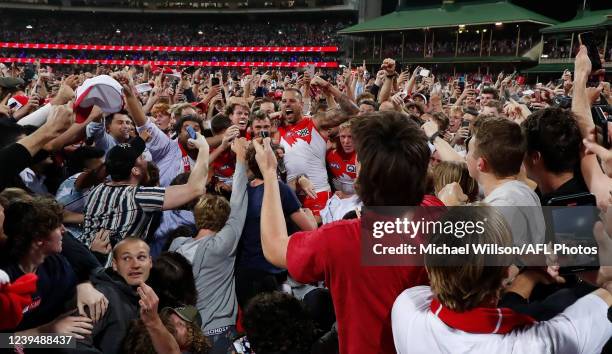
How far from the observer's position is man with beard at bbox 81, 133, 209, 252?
3.33 meters

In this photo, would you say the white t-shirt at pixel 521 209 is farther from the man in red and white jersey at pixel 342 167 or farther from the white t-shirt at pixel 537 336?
the man in red and white jersey at pixel 342 167

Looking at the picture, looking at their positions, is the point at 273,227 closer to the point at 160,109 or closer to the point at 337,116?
the point at 337,116

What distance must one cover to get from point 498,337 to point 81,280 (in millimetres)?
1962

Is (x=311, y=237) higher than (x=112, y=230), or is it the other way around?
(x=311, y=237)

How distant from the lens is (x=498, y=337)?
4.74 feet

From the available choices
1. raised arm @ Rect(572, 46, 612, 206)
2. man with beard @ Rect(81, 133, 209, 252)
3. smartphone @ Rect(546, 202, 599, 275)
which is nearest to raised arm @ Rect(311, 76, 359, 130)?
man with beard @ Rect(81, 133, 209, 252)

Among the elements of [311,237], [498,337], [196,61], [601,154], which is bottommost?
[196,61]

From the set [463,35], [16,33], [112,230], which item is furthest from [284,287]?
[16,33]

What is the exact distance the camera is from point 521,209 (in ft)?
7.20

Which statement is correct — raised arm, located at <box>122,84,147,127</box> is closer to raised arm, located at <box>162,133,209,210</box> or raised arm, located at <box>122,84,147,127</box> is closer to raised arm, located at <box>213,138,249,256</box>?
raised arm, located at <box>162,133,209,210</box>

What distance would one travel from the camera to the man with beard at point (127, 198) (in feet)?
10.9

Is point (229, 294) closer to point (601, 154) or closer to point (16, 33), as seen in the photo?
point (601, 154)

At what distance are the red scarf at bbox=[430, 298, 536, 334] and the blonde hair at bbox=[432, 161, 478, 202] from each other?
58.6 inches

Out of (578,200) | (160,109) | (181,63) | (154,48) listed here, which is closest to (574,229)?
(578,200)
